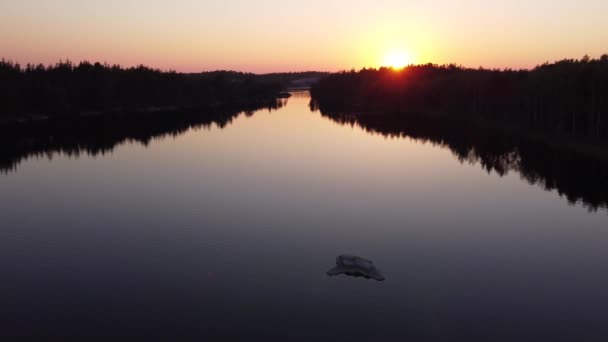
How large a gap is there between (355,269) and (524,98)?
79.2 meters

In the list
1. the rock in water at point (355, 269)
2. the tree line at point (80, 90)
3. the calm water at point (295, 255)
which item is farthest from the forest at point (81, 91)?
the rock in water at point (355, 269)

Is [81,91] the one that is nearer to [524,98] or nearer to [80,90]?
[80,90]

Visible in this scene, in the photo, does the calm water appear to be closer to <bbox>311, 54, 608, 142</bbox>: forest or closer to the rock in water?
the rock in water

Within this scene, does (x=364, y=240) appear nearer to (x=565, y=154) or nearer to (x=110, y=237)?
(x=110, y=237)

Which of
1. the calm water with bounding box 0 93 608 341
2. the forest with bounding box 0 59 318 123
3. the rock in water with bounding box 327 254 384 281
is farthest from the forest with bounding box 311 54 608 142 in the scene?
the forest with bounding box 0 59 318 123

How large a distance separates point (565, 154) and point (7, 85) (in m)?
115

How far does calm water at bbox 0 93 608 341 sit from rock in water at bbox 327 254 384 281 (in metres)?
0.53

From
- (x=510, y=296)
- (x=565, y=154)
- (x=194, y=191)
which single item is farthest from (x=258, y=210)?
(x=565, y=154)

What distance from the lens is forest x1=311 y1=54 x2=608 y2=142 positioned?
6962cm

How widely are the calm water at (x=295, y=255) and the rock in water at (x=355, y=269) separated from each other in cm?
53

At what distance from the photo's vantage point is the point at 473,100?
124 m

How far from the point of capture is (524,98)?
3637 inches

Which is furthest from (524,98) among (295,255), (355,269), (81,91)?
(81,91)

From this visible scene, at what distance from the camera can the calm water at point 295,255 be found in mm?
21500
